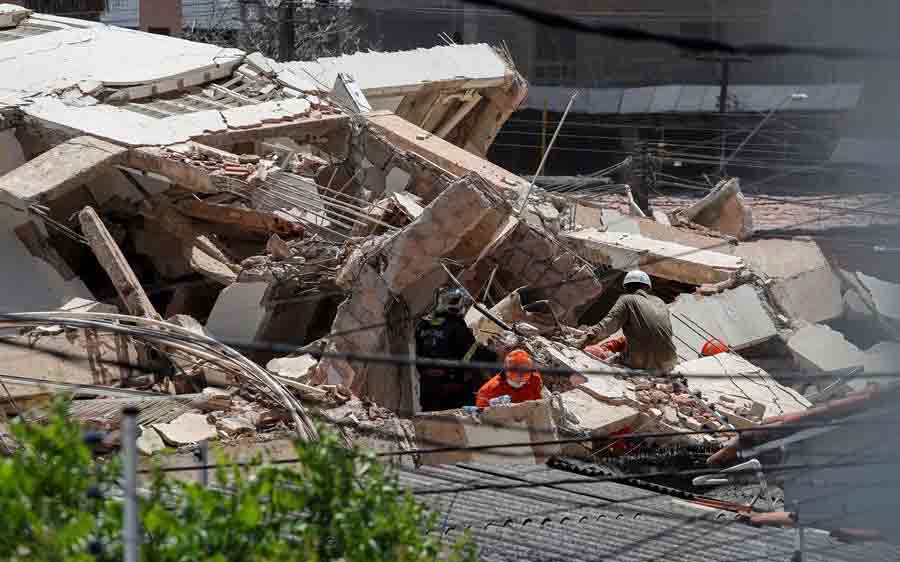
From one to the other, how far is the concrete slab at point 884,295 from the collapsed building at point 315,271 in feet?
0.12

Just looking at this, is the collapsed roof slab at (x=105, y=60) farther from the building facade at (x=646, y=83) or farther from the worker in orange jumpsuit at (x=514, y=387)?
the building facade at (x=646, y=83)

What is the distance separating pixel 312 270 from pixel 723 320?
4.08m

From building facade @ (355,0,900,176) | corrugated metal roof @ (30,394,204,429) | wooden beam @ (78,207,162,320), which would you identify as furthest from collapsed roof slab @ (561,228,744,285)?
building facade @ (355,0,900,176)

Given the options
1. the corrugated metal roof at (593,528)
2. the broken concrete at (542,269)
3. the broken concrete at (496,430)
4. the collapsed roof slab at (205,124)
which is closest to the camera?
the corrugated metal roof at (593,528)

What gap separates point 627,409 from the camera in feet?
39.2

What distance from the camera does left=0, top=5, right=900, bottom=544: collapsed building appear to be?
457 inches

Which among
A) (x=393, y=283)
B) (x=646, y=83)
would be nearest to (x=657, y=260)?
(x=393, y=283)

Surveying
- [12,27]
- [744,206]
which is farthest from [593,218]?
[12,27]

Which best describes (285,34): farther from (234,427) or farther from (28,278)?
(234,427)

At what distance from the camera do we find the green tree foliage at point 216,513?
5098 millimetres

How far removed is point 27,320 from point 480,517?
3.37 m

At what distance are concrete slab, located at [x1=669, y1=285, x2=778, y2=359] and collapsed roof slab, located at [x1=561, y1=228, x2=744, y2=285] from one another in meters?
0.44

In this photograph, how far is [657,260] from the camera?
15.7 m

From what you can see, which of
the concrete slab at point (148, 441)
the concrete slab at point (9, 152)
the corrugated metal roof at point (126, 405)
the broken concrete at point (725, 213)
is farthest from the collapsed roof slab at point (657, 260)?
the concrete slab at point (148, 441)
